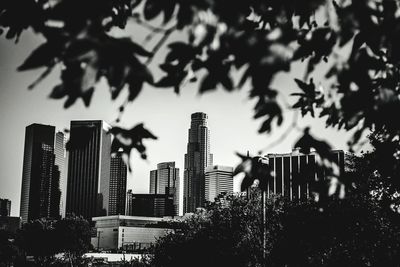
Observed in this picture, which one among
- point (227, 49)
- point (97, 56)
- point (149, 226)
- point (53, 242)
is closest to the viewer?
point (97, 56)

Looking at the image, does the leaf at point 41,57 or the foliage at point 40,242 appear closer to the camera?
the leaf at point 41,57

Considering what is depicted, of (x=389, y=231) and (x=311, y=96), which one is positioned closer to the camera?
(x=311, y=96)

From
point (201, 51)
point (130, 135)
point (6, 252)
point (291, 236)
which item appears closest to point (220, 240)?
point (291, 236)

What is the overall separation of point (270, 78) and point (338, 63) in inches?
23.3

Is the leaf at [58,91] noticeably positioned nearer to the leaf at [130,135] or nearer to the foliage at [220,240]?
the leaf at [130,135]

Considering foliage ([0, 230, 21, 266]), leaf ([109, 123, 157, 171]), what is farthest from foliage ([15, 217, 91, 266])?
leaf ([109, 123, 157, 171])

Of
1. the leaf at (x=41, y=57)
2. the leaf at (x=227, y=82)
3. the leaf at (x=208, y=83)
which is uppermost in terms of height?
the leaf at (x=41, y=57)

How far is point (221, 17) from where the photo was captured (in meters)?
2.23

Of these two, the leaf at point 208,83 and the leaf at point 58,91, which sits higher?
the leaf at point 208,83

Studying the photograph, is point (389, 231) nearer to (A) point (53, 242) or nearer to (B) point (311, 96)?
(B) point (311, 96)

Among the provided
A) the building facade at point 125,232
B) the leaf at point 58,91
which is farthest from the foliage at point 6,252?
the building facade at point 125,232

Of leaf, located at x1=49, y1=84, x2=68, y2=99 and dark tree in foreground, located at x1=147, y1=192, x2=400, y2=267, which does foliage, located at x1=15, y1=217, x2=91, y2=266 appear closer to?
dark tree in foreground, located at x1=147, y1=192, x2=400, y2=267

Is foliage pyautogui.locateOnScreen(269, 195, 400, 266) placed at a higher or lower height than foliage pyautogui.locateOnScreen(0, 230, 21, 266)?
higher

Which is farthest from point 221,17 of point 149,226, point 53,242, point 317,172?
point 149,226
